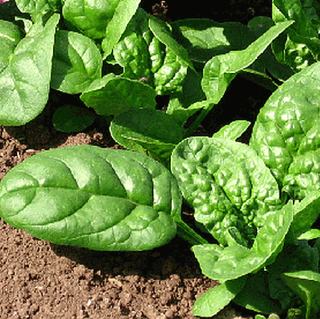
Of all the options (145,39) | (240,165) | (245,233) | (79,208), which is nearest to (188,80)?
(145,39)

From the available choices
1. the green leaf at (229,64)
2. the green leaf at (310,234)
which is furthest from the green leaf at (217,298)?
the green leaf at (229,64)

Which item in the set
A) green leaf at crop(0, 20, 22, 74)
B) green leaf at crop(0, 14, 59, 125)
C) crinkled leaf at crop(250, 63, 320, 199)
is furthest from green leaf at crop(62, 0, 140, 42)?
crinkled leaf at crop(250, 63, 320, 199)

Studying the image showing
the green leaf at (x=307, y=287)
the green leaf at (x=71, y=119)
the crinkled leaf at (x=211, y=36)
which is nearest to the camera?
the green leaf at (x=307, y=287)

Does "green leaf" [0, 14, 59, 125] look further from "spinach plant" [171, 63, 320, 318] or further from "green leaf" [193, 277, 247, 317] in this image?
"green leaf" [193, 277, 247, 317]

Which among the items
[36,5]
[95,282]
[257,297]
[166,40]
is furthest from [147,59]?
[257,297]

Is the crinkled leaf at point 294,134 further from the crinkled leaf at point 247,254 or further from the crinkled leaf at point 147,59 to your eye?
the crinkled leaf at point 147,59

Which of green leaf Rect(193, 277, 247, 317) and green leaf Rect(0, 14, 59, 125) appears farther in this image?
green leaf Rect(0, 14, 59, 125)

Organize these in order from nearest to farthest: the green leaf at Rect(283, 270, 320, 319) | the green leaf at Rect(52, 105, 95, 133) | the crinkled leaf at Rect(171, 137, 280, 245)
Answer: the green leaf at Rect(283, 270, 320, 319) → the crinkled leaf at Rect(171, 137, 280, 245) → the green leaf at Rect(52, 105, 95, 133)

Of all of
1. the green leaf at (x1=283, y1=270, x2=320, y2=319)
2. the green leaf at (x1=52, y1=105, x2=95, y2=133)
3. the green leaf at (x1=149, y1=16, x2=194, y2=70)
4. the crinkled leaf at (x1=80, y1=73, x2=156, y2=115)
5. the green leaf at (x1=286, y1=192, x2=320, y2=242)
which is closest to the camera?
the green leaf at (x1=283, y1=270, x2=320, y2=319)
